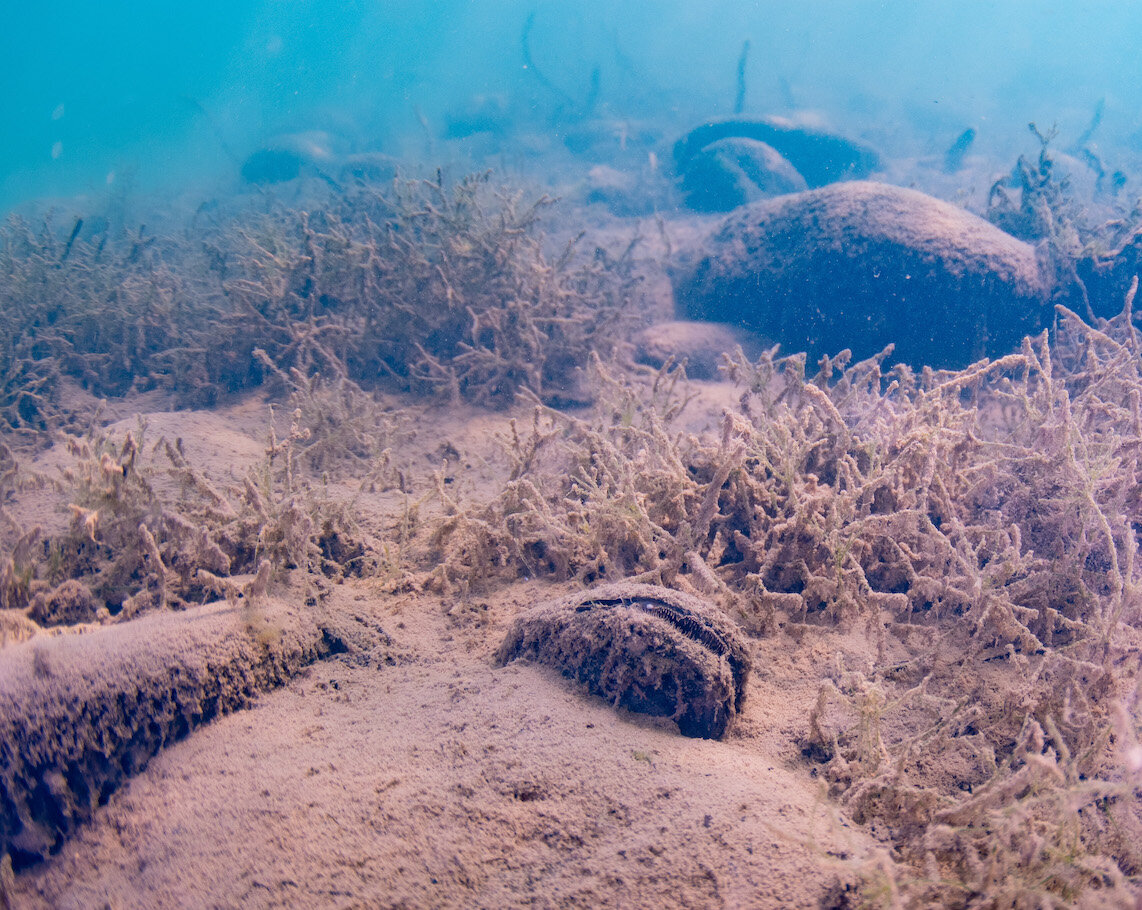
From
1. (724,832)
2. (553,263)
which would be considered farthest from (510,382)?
(724,832)

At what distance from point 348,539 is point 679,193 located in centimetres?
1693

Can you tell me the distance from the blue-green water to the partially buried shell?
1791cm

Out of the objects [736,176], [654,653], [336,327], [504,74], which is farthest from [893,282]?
[504,74]

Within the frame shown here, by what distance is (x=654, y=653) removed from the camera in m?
1.96

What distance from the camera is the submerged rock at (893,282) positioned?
6461mm

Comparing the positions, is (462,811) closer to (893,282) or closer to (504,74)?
(893,282)

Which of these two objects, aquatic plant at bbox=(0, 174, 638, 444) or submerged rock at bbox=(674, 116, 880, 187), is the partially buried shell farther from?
submerged rock at bbox=(674, 116, 880, 187)

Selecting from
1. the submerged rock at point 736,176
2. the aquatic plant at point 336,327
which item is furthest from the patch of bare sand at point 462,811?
the submerged rock at point 736,176

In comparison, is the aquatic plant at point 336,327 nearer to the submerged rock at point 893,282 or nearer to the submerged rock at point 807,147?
the submerged rock at point 893,282

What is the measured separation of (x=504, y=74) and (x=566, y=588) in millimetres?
71375

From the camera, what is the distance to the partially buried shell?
194cm

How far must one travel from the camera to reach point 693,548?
2658 mm

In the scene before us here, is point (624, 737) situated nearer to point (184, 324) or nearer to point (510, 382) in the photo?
point (510, 382)

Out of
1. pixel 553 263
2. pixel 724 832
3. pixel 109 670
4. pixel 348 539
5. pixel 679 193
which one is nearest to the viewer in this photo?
pixel 724 832
